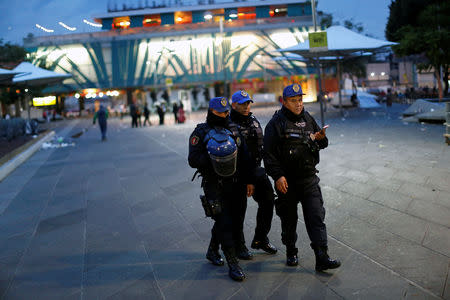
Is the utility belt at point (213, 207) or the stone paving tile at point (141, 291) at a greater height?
the utility belt at point (213, 207)

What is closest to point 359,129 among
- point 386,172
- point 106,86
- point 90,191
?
point 386,172

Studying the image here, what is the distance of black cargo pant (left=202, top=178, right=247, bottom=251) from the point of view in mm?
3896

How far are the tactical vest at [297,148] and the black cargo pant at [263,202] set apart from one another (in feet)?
1.11

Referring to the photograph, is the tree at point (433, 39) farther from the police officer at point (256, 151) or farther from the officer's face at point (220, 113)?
the officer's face at point (220, 113)

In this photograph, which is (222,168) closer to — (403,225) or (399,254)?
(399,254)

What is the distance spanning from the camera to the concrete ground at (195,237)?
12.2 feet

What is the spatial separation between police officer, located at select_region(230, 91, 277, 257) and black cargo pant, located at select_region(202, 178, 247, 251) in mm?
185

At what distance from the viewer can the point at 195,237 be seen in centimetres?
516

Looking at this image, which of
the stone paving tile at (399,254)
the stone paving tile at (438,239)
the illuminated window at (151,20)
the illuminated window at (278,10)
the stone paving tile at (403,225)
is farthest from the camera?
the illuminated window at (278,10)

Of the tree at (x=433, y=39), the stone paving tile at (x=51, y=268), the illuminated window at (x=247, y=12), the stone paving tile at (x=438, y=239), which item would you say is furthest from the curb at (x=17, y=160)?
the illuminated window at (x=247, y=12)

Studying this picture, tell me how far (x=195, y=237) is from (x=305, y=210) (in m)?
1.74

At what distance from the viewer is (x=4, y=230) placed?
6035mm

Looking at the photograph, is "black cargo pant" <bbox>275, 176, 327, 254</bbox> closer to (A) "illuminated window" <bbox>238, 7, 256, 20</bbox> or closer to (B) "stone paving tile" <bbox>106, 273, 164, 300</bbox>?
(B) "stone paving tile" <bbox>106, 273, 164, 300</bbox>

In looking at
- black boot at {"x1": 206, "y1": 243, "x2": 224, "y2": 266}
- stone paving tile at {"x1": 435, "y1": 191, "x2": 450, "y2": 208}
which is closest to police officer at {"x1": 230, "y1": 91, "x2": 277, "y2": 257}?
black boot at {"x1": 206, "y1": 243, "x2": 224, "y2": 266}
